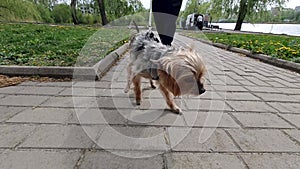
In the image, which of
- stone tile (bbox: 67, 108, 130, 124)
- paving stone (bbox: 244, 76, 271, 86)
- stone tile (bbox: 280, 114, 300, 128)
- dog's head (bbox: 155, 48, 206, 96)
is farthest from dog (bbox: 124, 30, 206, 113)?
paving stone (bbox: 244, 76, 271, 86)

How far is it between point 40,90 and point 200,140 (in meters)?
2.36

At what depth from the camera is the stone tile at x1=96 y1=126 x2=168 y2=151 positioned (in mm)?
1810

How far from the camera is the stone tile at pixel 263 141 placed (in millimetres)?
1857

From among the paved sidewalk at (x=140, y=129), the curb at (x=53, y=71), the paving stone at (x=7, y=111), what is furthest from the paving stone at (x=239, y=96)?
the paving stone at (x=7, y=111)

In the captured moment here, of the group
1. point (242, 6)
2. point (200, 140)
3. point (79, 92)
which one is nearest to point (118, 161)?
point (200, 140)

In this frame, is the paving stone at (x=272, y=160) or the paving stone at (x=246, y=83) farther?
the paving stone at (x=246, y=83)

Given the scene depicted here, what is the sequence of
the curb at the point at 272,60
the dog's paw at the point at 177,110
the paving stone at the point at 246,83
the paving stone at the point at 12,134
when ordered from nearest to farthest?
the paving stone at the point at 12,134 < the dog's paw at the point at 177,110 < the paving stone at the point at 246,83 < the curb at the point at 272,60

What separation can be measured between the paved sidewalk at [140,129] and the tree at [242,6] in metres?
21.9

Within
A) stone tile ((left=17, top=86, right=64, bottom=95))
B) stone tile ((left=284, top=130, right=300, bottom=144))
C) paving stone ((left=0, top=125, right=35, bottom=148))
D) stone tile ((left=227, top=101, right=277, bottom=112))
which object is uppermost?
stone tile ((left=17, top=86, right=64, bottom=95))

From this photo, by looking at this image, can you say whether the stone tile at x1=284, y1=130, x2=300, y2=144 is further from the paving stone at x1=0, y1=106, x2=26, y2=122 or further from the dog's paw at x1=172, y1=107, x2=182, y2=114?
the paving stone at x1=0, y1=106, x2=26, y2=122

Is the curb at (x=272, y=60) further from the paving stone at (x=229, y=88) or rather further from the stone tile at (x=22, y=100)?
the stone tile at (x=22, y=100)

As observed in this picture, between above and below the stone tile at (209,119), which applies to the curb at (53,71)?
above

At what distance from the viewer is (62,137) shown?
1.88 meters

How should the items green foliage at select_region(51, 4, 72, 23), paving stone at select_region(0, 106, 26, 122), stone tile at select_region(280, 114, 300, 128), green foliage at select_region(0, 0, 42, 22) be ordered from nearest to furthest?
paving stone at select_region(0, 106, 26, 122), stone tile at select_region(280, 114, 300, 128), green foliage at select_region(0, 0, 42, 22), green foliage at select_region(51, 4, 72, 23)
